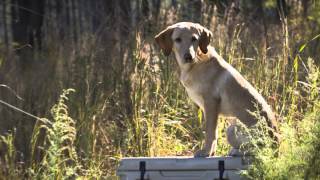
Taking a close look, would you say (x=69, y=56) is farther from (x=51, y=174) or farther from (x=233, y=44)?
(x=51, y=174)

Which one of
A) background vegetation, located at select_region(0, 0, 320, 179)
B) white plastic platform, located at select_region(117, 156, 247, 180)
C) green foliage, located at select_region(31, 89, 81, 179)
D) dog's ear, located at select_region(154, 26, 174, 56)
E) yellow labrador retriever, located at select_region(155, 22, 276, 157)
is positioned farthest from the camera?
background vegetation, located at select_region(0, 0, 320, 179)

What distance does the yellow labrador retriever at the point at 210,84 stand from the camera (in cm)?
686

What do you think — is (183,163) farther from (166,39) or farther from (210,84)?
(166,39)

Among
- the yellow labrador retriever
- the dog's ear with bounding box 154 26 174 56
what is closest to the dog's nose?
the yellow labrador retriever

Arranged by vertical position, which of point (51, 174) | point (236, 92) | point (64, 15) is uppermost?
point (64, 15)

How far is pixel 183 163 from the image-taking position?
6367 mm

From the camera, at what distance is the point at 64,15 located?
660 inches

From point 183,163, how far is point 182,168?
0.12 feet

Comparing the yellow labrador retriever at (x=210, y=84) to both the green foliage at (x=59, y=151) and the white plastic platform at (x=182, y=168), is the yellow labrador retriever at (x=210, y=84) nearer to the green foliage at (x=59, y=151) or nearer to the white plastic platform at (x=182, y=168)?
the white plastic platform at (x=182, y=168)

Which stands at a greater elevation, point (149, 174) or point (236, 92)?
point (236, 92)

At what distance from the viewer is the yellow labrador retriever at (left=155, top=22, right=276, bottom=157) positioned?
686 cm

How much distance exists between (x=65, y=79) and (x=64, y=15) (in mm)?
6918

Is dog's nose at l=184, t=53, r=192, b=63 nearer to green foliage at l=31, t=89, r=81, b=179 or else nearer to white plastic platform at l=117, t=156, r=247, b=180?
white plastic platform at l=117, t=156, r=247, b=180

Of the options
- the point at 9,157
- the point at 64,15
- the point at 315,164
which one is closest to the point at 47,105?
the point at 9,157
